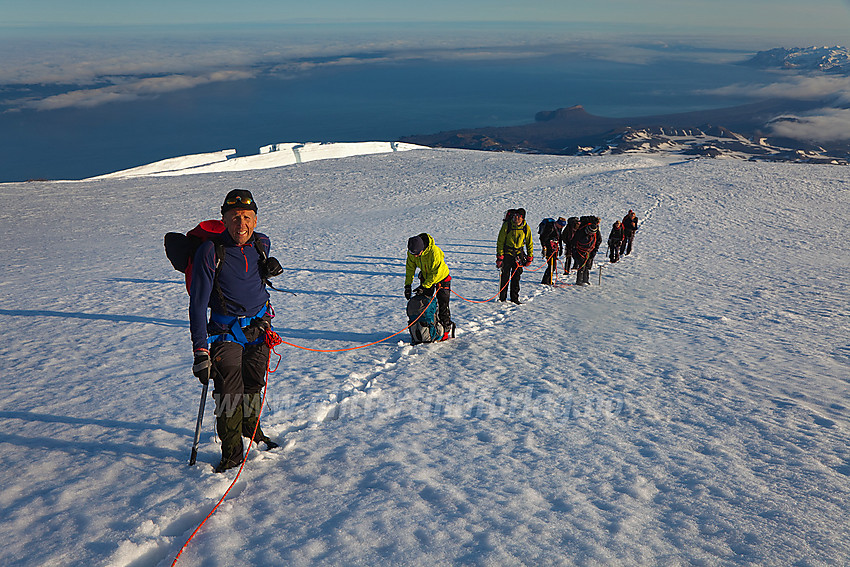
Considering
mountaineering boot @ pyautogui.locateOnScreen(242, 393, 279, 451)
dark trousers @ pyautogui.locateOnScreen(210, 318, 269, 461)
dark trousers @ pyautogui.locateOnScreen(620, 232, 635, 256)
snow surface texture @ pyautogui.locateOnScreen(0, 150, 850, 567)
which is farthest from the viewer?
dark trousers @ pyautogui.locateOnScreen(620, 232, 635, 256)

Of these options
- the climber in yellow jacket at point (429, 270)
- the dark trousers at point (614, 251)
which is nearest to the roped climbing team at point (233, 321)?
the climber in yellow jacket at point (429, 270)

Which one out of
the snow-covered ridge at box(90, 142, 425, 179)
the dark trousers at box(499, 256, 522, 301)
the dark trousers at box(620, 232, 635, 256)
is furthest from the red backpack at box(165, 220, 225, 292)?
the snow-covered ridge at box(90, 142, 425, 179)

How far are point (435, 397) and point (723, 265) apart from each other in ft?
38.8

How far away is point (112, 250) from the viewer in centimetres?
1548

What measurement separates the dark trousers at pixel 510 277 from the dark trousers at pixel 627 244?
21.2 ft

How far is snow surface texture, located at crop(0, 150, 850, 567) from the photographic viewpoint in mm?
3049

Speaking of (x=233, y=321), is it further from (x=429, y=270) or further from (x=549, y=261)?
(x=549, y=261)

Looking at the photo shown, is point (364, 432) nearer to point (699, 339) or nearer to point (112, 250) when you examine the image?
point (699, 339)

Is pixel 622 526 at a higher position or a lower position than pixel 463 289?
higher

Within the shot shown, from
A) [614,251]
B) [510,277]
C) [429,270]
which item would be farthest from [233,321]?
[614,251]

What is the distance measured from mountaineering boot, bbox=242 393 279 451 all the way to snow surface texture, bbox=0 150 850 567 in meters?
0.14

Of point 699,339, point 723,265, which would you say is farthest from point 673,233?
point 699,339

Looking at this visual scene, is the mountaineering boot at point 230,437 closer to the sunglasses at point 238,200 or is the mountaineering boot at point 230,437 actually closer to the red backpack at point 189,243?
the red backpack at point 189,243

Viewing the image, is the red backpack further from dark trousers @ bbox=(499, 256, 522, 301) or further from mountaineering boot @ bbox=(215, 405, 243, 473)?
dark trousers @ bbox=(499, 256, 522, 301)
